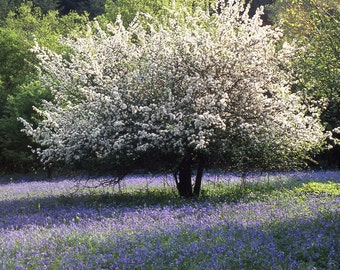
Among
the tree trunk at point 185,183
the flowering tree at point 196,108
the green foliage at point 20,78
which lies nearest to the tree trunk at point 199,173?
the flowering tree at point 196,108

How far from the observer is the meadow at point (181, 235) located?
6613 mm

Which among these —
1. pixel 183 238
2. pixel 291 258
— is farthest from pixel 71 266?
pixel 291 258

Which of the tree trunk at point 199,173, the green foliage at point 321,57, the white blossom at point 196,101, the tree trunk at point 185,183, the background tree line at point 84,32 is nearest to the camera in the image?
the green foliage at point 321,57

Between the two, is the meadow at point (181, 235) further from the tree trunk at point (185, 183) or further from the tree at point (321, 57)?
the tree at point (321, 57)

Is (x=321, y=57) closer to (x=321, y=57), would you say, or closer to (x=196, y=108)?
(x=321, y=57)

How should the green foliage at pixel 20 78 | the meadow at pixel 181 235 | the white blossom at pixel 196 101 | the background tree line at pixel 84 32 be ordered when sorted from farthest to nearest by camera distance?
the green foliage at pixel 20 78 → the white blossom at pixel 196 101 → the background tree line at pixel 84 32 → the meadow at pixel 181 235

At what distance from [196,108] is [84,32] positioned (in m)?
19.0

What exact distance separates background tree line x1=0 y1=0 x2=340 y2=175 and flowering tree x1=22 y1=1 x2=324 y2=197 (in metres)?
0.85

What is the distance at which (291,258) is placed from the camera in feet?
21.9

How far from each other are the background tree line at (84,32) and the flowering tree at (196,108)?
852 millimetres

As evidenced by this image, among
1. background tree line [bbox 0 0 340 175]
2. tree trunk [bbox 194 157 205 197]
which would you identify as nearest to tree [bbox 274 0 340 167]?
background tree line [bbox 0 0 340 175]

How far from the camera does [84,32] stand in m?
29.0

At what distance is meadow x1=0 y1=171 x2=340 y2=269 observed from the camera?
661cm

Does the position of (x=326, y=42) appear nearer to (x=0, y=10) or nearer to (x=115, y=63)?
(x=115, y=63)
